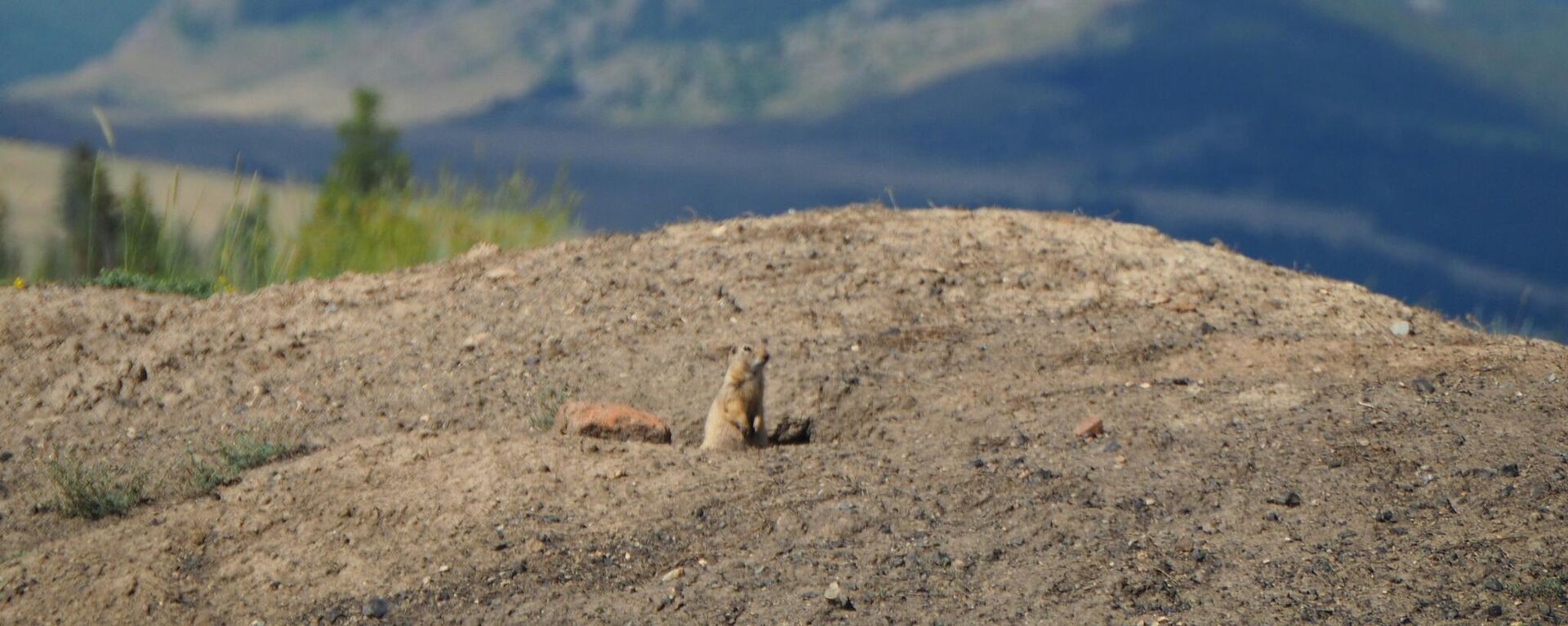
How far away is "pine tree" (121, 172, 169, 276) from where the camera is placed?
780 cm

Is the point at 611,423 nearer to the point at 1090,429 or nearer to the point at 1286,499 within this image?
the point at 1090,429

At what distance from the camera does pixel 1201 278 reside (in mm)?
6574

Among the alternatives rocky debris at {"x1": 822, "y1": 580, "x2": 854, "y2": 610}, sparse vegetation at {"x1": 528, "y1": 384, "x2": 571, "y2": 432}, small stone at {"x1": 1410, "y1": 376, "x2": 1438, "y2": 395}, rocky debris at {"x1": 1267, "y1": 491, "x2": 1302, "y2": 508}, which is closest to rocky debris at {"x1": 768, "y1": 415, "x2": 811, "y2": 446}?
sparse vegetation at {"x1": 528, "y1": 384, "x2": 571, "y2": 432}

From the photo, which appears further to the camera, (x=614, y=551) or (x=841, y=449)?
(x=841, y=449)

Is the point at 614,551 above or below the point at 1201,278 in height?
below

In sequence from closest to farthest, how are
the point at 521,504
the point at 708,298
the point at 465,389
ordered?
1. the point at 521,504
2. the point at 465,389
3. the point at 708,298

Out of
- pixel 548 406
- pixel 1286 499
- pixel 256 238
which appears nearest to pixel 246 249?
pixel 256 238

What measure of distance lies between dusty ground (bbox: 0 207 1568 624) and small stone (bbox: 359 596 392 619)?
24 mm

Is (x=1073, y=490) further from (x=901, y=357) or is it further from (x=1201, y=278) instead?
(x=1201, y=278)

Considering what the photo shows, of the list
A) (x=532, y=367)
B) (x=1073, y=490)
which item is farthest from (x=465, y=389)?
(x=1073, y=490)

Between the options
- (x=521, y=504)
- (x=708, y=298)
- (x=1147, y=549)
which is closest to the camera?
(x=1147, y=549)

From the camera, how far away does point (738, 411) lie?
191 inches

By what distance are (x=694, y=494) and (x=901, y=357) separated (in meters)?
1.58

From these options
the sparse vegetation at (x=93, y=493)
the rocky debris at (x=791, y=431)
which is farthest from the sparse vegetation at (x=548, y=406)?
the sparse vegetation at (x=93, y=493)
